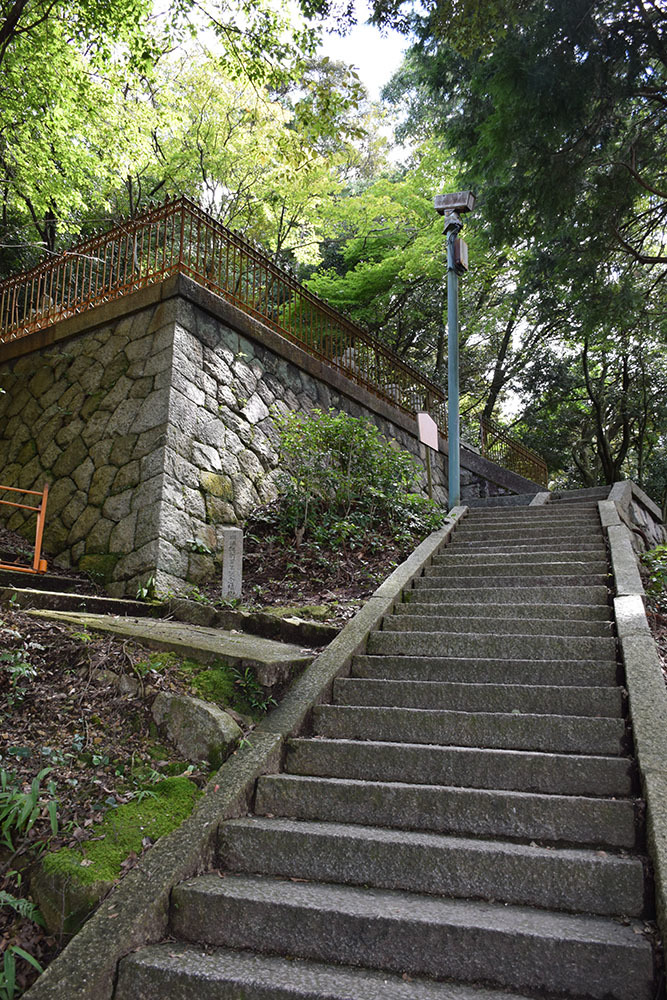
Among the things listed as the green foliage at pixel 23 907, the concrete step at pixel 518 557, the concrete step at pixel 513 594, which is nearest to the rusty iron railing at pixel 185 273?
the concrete step at pixel 518 557

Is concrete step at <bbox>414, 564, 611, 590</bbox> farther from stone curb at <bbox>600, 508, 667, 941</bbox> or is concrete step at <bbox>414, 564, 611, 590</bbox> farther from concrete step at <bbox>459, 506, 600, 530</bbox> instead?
concrete step at <bbox>459, 506, 600, 530</bbox>

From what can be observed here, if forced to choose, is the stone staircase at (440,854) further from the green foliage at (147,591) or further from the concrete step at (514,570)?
the green foliage at (147,591)

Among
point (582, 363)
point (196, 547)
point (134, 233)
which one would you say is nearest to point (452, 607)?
point (196, 547)

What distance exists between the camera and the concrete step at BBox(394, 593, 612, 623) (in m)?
5.06

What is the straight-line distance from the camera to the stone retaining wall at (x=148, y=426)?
6340 mm

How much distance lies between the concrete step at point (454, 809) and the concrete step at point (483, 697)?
29.6 inches

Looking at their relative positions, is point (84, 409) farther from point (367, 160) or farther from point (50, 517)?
point (367, 160)

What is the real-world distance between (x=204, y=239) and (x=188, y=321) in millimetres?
1108

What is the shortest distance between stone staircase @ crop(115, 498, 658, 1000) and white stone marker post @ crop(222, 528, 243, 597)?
5.27 feet

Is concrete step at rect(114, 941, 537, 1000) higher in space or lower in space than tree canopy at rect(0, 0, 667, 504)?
lower

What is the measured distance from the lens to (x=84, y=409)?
7.48 metres

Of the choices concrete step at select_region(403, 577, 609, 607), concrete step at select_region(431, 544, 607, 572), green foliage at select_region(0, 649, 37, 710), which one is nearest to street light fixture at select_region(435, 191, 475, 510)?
concrete step at select_region(431, 544, 607, 572)

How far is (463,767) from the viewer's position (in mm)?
3428

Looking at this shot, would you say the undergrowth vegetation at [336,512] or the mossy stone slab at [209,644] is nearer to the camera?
the mossy stone slab at [209,644]
